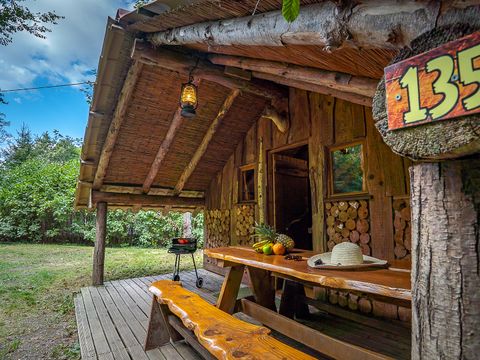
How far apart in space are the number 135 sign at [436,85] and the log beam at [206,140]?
361cm

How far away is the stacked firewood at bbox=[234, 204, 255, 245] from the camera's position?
4988 millimetres

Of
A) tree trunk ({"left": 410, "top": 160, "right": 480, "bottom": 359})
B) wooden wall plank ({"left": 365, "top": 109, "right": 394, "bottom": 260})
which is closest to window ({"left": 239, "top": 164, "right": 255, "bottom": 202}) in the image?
wooden wall plank ({"left": 365, "top": 109, "right": 394, "bottom": 260})

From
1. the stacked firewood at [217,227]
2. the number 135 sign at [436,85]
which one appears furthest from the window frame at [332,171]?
the stacked firewood at [217,227]

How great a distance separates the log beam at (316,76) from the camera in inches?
86.0

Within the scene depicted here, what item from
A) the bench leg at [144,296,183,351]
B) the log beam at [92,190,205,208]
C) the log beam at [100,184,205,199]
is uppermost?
the log beam at [100,184,205,199]

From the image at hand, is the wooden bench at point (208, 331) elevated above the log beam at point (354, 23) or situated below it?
below

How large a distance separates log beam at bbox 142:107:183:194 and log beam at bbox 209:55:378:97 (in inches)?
60.6

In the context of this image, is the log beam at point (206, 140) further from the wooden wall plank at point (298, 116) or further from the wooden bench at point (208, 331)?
the wooden bench at point (208, 331)

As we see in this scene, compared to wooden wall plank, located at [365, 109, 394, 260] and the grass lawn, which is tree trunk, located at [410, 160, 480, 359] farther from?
the grass lawn

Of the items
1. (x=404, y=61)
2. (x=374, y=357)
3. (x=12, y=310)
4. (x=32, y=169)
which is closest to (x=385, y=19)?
(x=404, y=61)

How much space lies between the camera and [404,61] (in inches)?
34.4

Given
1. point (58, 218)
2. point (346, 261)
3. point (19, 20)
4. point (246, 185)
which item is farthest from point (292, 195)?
point (58, 218)

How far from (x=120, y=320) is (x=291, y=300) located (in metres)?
2.18

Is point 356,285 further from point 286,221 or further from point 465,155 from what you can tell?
point 286,221
